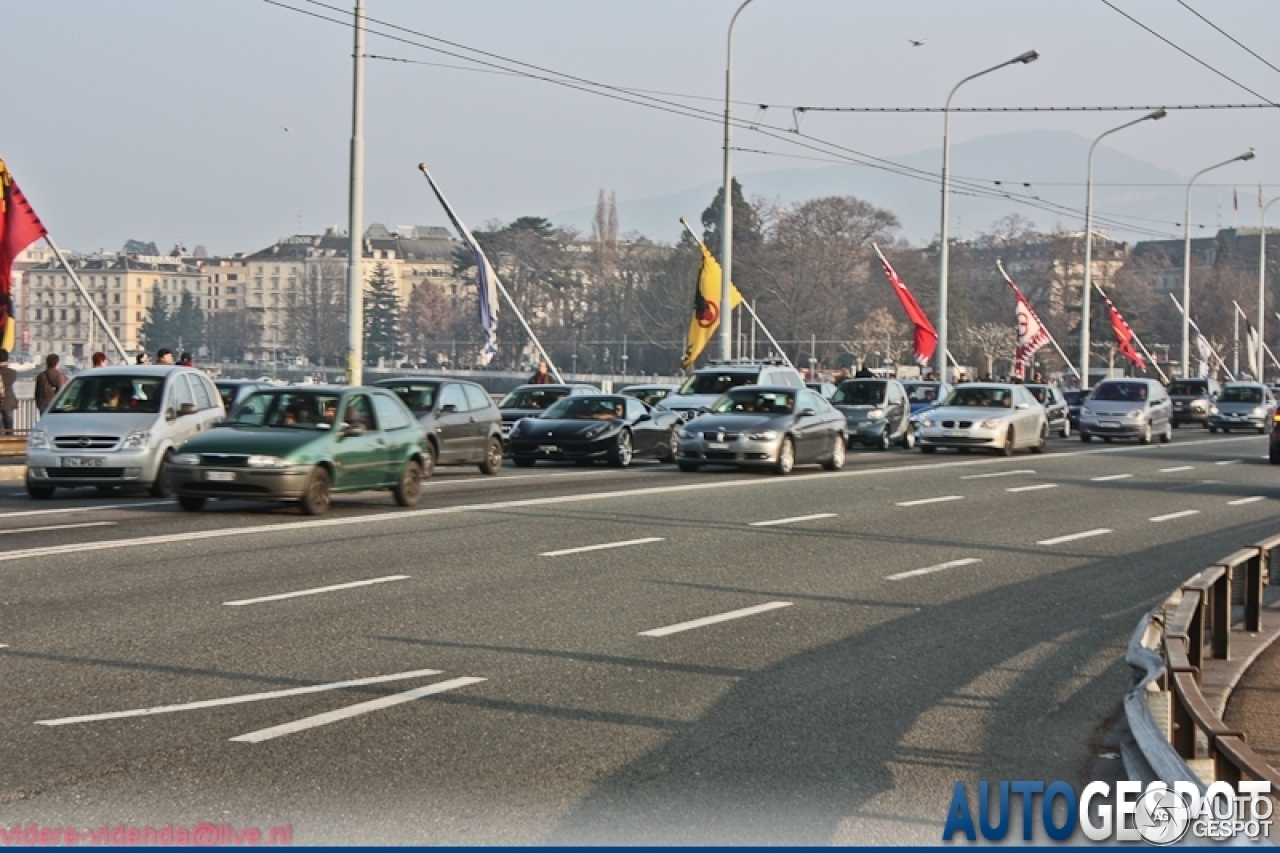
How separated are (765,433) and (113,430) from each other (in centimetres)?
1125

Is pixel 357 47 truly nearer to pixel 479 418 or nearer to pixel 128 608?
pixel 479 418

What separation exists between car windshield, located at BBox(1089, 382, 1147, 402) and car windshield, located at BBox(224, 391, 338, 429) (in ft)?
102

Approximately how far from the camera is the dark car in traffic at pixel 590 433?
3139 centimetres

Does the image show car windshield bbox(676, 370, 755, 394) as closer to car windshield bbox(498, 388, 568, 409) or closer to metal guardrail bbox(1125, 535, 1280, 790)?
car windshield bbox(498, 388, 568, 409)

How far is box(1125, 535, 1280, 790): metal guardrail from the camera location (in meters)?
6.33

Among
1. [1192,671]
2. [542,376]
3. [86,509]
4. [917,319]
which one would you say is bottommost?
[86,509]

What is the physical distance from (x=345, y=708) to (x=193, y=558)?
6638 mm

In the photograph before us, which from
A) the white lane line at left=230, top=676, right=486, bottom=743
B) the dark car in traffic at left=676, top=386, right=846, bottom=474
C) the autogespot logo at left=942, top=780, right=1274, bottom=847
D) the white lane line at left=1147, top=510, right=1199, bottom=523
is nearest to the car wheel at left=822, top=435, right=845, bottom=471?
the dark car in traffic at left=676, top=386, right=846, bottom=474

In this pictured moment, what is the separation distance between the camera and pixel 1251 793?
5.91m

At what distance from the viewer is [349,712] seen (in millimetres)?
8734

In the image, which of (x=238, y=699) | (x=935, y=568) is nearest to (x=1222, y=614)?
(x=935, y=568)

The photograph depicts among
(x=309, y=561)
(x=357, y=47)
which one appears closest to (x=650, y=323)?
(x=357, y=47)

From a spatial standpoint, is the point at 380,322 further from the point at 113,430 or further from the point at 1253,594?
the point at 1253,594

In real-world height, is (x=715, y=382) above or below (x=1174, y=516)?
above
